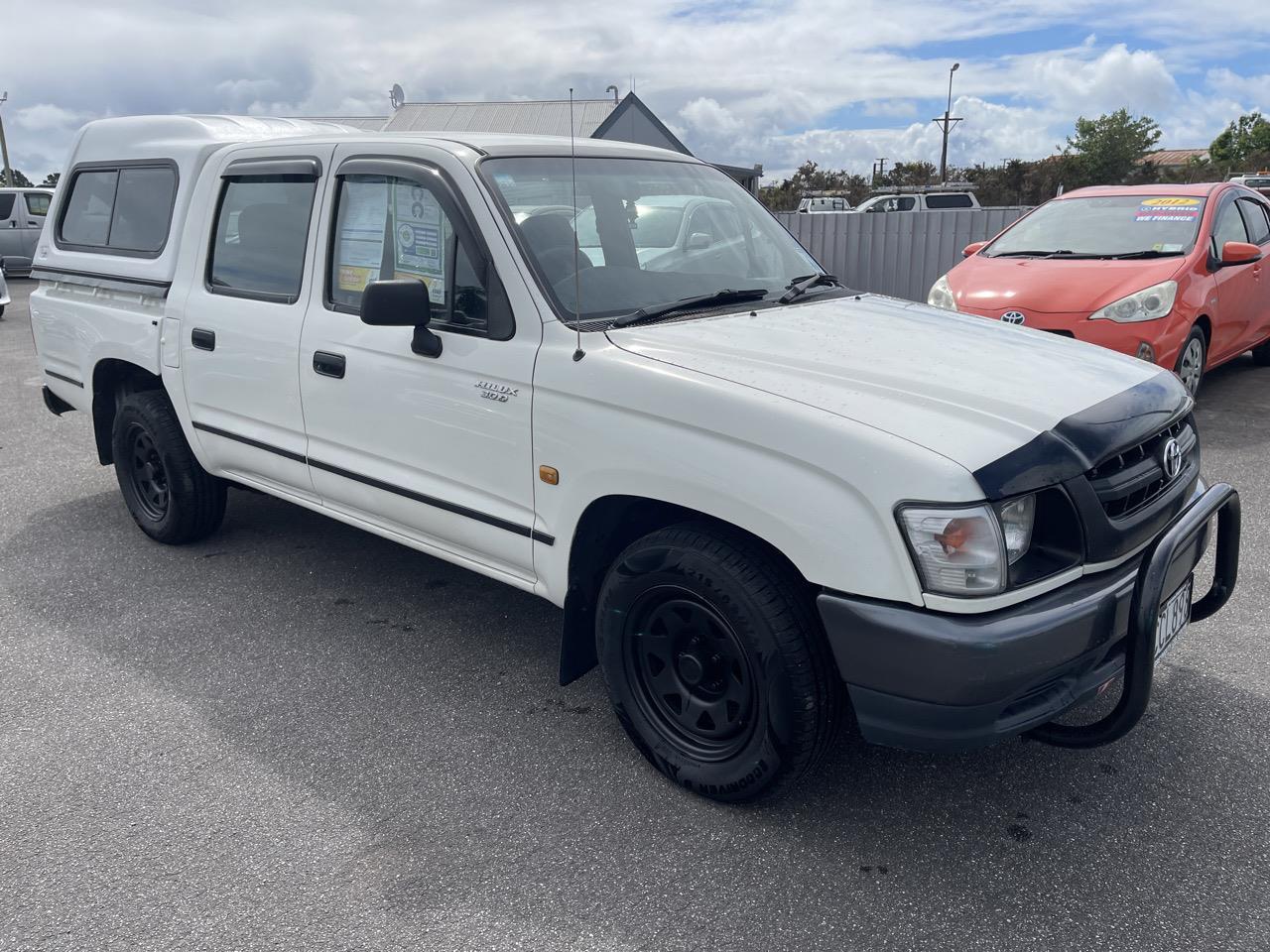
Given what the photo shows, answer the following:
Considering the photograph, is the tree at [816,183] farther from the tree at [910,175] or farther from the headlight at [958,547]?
the headlight at [958,547]

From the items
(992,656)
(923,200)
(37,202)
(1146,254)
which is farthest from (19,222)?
(992,656)

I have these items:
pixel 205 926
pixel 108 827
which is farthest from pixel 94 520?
pixel 205 926

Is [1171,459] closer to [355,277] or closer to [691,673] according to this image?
[691,673]

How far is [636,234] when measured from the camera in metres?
3.42

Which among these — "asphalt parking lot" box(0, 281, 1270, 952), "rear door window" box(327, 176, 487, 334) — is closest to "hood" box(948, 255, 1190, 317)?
"asphalt parking lot" box(0, 281, 1270, 952)

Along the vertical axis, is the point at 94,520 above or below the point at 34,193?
below

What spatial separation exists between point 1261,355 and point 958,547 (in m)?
8.31

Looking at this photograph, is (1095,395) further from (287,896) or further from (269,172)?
(269,172)

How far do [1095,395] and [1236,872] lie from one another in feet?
4.01

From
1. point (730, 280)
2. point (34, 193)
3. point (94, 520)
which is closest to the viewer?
point (730, 280)

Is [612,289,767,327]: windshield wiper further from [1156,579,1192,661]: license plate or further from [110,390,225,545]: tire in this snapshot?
[110,390,225,545]: tire

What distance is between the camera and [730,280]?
343 centimetres

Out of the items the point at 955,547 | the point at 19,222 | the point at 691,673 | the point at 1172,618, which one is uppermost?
the point at 19,222

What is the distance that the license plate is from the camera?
2.60 m
